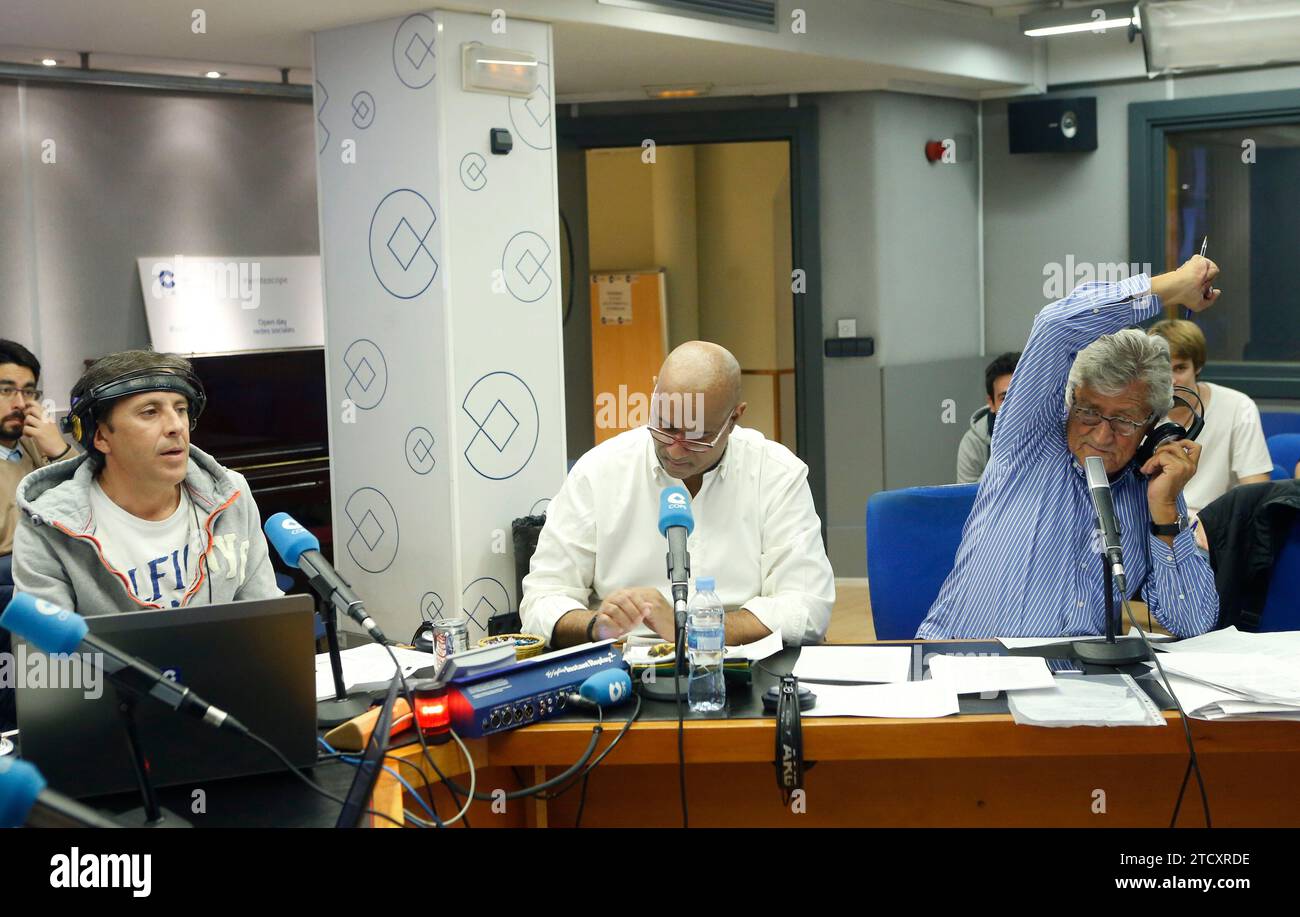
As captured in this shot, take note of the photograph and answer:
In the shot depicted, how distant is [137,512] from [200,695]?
91 centimetres

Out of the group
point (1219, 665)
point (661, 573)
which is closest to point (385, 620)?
point (661, 573)

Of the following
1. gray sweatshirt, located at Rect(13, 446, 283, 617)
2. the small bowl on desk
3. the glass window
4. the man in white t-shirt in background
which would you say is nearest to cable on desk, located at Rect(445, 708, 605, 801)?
the small bowl on desk

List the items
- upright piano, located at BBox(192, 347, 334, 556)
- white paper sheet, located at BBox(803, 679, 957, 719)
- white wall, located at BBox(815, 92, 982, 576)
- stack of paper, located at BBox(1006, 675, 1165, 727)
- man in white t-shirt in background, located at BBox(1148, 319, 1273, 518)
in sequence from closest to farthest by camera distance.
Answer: stack of paper, located at BBox(1006, 675, 1165, 727) → white paper sheet, located at BBox(803, 679, 957, 719) → man in white t-shirt in background, located at BBox(1148, 319, 1273, 518) → upright piano, located at BBox(192, 347, 334, 556) → white wall, located at BBox(815, 92, 982, 576)

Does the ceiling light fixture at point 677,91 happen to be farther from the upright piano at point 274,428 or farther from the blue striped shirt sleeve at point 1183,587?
the blue striped shirt sleeve at point 1183,587

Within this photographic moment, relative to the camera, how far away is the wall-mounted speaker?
690cm

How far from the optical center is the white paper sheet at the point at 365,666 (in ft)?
8.41

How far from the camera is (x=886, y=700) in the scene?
2.39 meters

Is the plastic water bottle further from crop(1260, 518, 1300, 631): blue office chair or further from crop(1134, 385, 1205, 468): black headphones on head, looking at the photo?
crop(1260, 518, 1300, 631): blue office chair

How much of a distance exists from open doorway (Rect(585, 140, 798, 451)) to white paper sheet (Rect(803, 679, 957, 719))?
19.9 feet

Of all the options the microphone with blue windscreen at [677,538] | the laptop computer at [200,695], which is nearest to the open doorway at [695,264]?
the microphone with blue windscreen at [677,538]

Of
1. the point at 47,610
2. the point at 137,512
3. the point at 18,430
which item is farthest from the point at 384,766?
the point at 18,430

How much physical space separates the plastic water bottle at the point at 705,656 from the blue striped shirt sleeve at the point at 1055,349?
905 mm

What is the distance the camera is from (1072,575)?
9.62 ft
